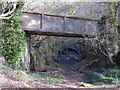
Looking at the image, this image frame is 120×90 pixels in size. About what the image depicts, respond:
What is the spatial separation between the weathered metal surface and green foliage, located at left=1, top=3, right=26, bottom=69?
0.50 m

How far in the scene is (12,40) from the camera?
7.73 m

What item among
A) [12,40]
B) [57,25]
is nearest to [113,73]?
[57,25]

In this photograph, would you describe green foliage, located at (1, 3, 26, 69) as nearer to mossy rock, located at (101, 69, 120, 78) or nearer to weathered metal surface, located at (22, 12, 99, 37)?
weathered metal surface, located at (22, 12, 99, 37)

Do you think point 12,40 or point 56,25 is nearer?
point 12,40

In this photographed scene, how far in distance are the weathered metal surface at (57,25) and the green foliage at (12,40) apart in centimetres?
50

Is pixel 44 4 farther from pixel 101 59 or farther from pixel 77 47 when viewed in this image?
pixel 77 47

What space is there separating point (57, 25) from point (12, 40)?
9.04ft

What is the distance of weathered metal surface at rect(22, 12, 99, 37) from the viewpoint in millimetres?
8203

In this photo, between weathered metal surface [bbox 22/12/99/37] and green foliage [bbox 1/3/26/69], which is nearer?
green foliage [bbox 1/3/26/69]

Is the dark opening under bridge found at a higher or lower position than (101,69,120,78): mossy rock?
higher

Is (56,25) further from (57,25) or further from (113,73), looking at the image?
(113,73)

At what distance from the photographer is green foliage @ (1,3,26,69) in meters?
7.60

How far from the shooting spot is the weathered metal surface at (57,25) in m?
8.20

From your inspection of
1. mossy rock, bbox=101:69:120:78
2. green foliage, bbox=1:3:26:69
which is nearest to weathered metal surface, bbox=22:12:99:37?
green foliage, bbox=1:3:26:69
